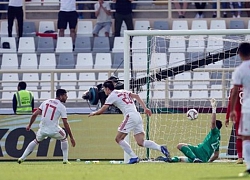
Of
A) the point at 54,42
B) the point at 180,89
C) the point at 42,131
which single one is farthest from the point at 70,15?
the point at 42,131

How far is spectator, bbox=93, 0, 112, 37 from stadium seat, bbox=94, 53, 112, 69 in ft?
6.30

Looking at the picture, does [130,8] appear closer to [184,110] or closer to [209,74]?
[209,74]

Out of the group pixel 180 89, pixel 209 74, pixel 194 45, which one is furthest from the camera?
pixel 194 45

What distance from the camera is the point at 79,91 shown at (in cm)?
2722

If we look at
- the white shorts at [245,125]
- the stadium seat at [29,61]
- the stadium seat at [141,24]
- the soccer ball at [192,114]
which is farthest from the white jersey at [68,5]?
the white shorts at [245,125]

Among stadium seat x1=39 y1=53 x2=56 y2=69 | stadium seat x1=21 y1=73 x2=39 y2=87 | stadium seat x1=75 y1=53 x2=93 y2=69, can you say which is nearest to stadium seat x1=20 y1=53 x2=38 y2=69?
stadium seat x1=39 y1=53 x2=56 y2=69

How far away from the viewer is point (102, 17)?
100 feet

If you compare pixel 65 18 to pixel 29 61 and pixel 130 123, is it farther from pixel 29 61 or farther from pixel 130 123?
pixel 130 123

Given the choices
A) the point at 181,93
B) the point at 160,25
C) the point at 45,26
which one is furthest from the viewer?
the point at 45,26

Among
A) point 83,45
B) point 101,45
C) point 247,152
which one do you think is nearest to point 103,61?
point 101,45

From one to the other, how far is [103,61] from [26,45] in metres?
2.64

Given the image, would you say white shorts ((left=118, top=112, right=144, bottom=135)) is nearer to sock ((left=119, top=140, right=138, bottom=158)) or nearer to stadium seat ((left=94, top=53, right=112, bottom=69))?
sock ((left=119, top=140, right=138, bottom=158))

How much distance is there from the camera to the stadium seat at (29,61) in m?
28.6

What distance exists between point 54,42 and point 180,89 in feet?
22.1
